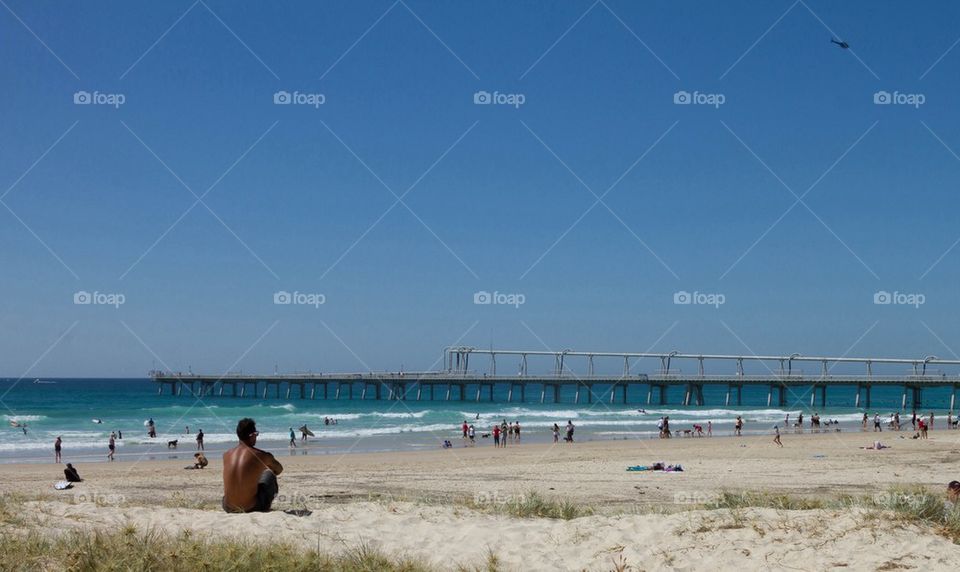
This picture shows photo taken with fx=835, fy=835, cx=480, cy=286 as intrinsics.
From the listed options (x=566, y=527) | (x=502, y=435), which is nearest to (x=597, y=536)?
(x=566, y=527)

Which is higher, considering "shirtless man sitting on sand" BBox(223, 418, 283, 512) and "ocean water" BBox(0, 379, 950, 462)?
"shirtless man sitting on sand" BBox(223, 418, 283, 512)

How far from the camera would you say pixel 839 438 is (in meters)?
34.9

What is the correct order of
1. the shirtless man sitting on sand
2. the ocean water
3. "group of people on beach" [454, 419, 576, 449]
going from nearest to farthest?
1. the shirtless man sitting on sand
2. the ocean water
3. "group of people on beach" [454, 419, 576, 449]

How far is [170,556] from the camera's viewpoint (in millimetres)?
5473

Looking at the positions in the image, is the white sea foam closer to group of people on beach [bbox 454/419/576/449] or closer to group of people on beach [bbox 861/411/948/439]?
group of people on beach [bbox 454/419/576/449]

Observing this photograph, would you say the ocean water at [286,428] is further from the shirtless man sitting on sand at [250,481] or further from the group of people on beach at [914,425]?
the shirtless man sitting on sand at [250,481]

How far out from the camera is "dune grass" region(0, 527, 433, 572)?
5.35m

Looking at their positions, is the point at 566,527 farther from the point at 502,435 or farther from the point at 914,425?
the point at 914,425

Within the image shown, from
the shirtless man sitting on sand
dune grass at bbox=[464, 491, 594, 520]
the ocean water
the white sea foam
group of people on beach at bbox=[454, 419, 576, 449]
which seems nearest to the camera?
the shirtless man sitting on sand

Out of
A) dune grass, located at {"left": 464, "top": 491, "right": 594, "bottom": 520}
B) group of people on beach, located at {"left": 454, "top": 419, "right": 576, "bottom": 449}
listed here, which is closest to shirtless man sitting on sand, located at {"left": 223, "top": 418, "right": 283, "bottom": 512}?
dune grass, located at {"left": 464, "top": 491, "right": 594, "bottom": 520}

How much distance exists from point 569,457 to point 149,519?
19405 mm

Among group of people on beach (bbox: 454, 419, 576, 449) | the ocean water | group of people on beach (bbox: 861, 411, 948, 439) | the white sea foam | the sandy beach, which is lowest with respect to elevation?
the white sea foam

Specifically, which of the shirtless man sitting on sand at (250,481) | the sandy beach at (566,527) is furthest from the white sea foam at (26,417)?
the shirtless man sitting on sand at (250,481)

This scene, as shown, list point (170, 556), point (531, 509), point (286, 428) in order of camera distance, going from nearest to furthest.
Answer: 1. point (170, 556)
2. point (531, 509)
3. point (286, 428)
